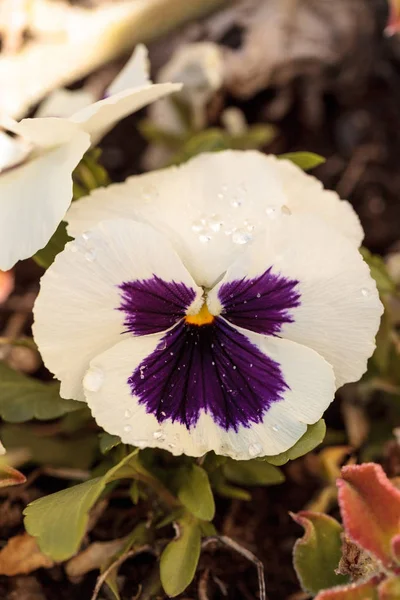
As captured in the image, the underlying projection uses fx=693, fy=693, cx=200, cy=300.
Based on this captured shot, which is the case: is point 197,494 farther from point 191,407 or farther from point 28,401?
point 28,401

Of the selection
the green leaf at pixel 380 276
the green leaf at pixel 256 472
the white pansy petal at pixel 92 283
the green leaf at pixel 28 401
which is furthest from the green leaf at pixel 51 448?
the green leaf at pixel 380 276

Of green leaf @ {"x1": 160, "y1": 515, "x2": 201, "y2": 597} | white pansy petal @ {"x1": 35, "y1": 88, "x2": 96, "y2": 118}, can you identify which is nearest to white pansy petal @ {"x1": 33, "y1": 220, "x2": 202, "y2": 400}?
green leaf @ {"x1": 160, "y1": 515, "x2": 201, "y2": 597}

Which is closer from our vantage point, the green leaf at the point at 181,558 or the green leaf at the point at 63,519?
the green leaf at the point at 63,519

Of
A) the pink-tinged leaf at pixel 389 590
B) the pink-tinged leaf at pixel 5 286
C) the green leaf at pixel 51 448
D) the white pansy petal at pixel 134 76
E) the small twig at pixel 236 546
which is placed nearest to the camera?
the pink-tinged leaf at pixel 389 590

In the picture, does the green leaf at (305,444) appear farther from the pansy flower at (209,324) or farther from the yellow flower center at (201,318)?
the yellow flower center at (201,318)

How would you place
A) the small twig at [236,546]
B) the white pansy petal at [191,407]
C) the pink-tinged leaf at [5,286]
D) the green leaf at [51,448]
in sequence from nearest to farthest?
the white pansy petal at [191,407] → the small twig at [236,546] → the green leaf at [51,448] → the pink-tinged leaf at [5,286]

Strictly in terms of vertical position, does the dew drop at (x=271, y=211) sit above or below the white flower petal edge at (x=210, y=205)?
below
